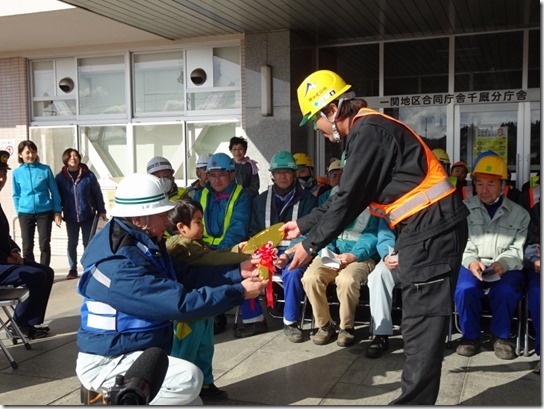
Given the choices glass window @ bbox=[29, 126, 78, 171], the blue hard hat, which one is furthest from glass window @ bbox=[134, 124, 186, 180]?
the blue hard hat

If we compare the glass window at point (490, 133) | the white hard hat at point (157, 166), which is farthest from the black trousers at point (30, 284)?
the glass window at point (490, 133)

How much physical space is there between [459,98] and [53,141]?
7.94 metres

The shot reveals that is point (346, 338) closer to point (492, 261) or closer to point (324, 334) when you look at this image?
point (324, 334)

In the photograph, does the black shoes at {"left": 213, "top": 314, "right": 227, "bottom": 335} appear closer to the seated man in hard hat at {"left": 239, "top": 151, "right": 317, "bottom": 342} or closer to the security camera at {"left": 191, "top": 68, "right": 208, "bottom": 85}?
the seated man in hard hat at {"left": 239, "top": 151, "right": 317, "bottom": 342}

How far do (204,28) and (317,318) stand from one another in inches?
232

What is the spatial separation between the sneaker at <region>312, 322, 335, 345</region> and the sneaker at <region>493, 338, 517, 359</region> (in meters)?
1.47

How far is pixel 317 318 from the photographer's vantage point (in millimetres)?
5328

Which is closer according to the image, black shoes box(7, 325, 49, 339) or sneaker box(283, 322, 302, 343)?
sneaker box(283, 322, 302, 343)

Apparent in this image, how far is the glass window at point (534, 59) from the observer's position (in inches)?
360

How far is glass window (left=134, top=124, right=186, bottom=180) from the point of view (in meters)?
10.8

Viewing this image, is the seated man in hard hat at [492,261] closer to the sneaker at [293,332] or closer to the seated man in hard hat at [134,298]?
the sneaker at [293,332]

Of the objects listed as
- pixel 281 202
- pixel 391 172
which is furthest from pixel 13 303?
pixel 391 172

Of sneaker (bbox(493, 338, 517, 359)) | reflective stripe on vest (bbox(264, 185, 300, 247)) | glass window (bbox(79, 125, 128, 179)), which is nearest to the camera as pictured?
sneaker (bbox(493, 338, 517, 359))

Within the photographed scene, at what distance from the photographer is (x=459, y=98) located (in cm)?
962
